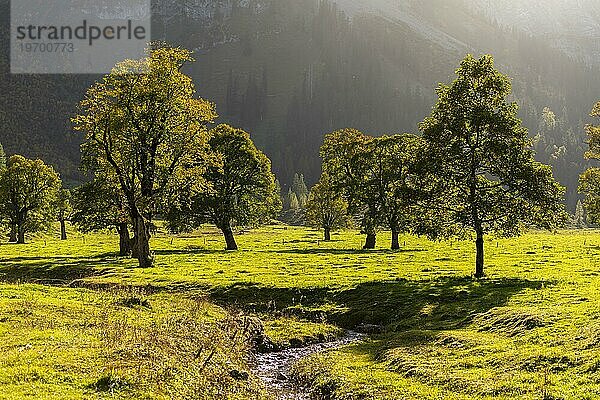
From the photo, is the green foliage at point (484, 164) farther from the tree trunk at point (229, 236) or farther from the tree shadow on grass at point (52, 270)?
the tree trunk at point (229, 236)

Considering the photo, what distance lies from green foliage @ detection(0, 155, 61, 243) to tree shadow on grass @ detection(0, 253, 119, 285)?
35.0m

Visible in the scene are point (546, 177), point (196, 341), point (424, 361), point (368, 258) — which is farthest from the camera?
point (368, 258)

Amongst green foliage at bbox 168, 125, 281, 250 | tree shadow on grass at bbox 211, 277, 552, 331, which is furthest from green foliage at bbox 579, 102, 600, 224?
green foliage at bbox 168, 125, 281, 250

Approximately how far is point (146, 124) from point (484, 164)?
31.0 metres

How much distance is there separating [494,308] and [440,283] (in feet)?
32.7

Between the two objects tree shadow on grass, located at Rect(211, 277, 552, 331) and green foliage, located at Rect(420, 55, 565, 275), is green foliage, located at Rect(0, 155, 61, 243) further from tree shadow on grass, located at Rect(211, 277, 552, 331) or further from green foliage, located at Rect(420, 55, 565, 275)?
green foliage, located at Rect(420, 55, 565, 275)

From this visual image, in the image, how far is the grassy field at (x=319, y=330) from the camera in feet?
57.5

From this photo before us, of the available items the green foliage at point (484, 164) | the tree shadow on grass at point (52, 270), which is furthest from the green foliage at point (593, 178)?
the tree shadow on grass at point (52, 270)

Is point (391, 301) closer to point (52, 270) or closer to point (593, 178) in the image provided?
point (52, 270)

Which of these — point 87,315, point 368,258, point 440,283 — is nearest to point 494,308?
point 440,283

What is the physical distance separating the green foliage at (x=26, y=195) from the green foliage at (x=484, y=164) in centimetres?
7757

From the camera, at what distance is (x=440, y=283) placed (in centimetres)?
4031

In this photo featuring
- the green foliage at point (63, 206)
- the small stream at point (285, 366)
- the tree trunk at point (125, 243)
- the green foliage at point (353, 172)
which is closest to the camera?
the small stream at point (285, 366)

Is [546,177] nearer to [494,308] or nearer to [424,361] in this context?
[494,308]
